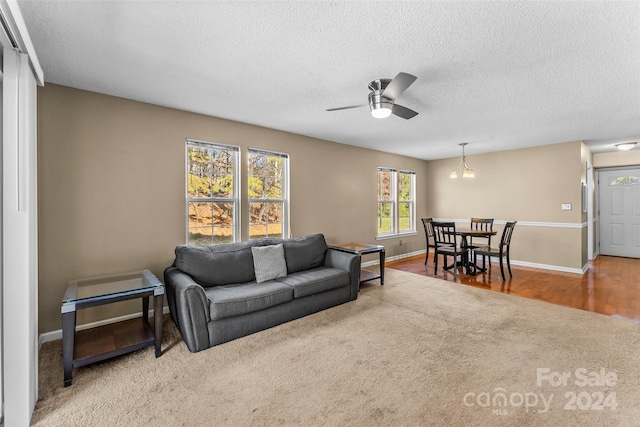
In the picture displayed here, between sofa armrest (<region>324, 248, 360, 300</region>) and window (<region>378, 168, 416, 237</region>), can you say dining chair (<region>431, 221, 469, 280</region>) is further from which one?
sofa armrest (<region>324, 248, 360, 300</region>)

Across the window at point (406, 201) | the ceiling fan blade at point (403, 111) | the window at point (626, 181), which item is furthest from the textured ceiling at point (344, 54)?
the window at point (626, 181)

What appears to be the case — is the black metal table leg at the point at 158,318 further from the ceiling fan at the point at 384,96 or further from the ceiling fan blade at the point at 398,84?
the ceiling fan blade at the point at 398,84

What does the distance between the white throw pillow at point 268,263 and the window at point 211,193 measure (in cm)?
69

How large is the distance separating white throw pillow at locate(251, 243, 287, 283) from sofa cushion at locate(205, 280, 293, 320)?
0.49ft

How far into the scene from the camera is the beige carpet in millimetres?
1769

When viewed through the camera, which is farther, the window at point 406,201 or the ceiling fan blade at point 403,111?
the window at point 406,201

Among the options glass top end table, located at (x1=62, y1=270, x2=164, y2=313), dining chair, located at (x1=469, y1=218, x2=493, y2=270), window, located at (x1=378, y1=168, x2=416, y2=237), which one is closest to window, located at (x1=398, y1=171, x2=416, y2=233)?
window, located at (x1=378, y1=168, x2=416, y2=237)

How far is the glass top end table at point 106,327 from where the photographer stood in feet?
6.83

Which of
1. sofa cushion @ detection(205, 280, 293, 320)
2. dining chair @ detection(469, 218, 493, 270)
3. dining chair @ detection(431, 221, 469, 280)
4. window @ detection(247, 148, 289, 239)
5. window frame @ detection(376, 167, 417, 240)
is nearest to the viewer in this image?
sofa cushion @ detection(205, 280, 293, 320)

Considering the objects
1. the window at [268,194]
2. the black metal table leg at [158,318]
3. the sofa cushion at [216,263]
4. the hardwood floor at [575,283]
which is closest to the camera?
the black metal table leg at [158,318]

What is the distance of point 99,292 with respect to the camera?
2.34 metres

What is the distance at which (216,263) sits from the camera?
10.5 feet

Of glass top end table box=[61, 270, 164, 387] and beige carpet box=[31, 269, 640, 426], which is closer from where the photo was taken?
beige carpet box=[31, 269, 640, 426]

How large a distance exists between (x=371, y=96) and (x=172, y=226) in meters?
2.71
